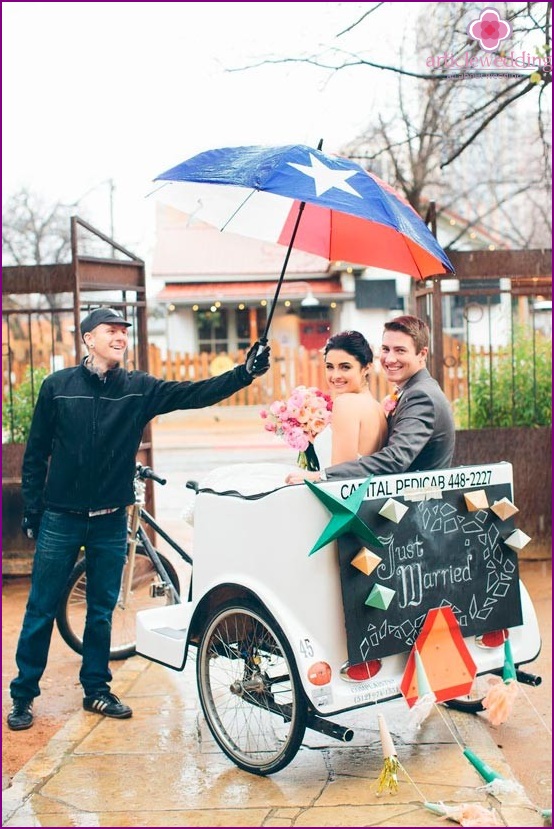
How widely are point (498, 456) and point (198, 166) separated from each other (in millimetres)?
5223

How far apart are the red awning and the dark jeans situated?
23349mm

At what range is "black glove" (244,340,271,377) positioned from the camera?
15.7 ft

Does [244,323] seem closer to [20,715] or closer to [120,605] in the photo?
[120,605]

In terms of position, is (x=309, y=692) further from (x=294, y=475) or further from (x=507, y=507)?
(x=507, y=507)

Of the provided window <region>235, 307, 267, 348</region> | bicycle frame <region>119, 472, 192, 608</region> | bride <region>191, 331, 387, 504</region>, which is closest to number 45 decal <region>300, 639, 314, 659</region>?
bride <region>191, 331, 387, 504</region>

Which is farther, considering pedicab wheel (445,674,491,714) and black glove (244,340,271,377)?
pedicab wheel (445,674,491,714)

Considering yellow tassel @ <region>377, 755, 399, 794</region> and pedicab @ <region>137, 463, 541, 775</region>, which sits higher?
pedicab @ <region>137, 463, 541, 775</region>

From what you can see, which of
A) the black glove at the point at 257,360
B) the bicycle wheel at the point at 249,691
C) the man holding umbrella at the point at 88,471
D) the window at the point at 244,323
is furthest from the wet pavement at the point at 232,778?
the window at the point at 244,323

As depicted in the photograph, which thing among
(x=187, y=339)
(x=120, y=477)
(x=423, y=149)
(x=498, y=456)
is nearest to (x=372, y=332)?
(x=187, y=339)

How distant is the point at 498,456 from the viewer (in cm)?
905

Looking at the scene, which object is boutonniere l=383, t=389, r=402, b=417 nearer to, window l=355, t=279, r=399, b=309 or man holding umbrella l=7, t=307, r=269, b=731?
man holding umbrella l=7, t=307, r=269, b=731

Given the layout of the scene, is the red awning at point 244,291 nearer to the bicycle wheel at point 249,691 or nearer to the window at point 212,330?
the window at point 212,330

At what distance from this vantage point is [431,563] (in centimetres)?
412

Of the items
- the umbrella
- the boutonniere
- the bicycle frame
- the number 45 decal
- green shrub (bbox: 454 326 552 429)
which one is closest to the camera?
the number 45 decal
